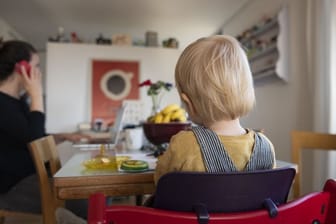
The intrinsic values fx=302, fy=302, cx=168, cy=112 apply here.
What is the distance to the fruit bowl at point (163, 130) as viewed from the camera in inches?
50.1

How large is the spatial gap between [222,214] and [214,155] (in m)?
0.16

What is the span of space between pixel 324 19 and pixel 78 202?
1910 millimetres

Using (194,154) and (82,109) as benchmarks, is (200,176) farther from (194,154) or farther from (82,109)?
(82,109)

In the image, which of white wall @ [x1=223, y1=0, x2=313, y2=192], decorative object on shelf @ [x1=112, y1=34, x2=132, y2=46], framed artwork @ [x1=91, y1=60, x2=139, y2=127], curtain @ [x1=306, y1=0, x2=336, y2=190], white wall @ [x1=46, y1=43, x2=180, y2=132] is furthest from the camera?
decorative object on shelf @ [x1=112, y1=34, x2=132, y2=46]

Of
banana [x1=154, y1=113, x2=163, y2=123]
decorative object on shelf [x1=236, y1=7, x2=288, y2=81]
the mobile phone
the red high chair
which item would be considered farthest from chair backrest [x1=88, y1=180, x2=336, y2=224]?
decorative object on shelf [x1=236, y1=7, x2=288, y2=81]

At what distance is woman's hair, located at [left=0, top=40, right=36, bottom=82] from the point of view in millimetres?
1512

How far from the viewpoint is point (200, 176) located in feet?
1.68

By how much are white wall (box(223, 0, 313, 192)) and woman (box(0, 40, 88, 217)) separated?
6.32 ft

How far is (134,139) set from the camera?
56.6 inches

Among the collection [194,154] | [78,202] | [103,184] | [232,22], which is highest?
[232,22]

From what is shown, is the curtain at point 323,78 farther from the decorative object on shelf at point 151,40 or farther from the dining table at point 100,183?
the decorative object on shelf at point 151,40

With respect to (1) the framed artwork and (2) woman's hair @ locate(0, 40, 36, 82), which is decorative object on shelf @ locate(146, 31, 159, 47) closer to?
(1) the framed artwork

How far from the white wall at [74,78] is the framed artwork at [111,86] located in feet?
0.21

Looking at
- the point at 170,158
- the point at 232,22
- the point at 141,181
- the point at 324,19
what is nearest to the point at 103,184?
the point at 141,181
